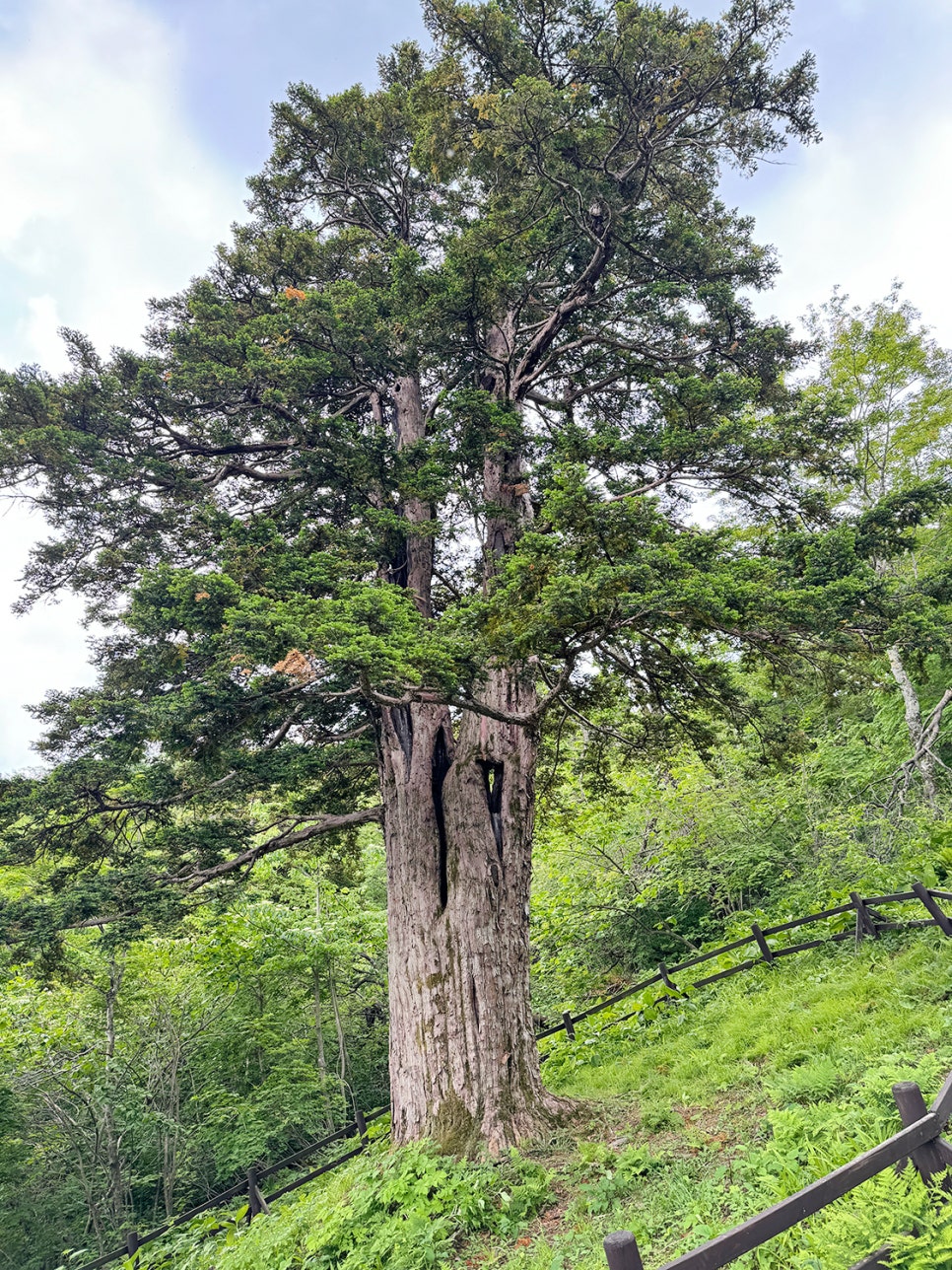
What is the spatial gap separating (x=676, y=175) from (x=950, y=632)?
6330 millimetres

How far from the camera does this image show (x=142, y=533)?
21.5ft

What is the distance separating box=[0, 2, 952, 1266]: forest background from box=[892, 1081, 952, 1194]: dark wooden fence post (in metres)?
5.04

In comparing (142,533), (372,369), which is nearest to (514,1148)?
(142,533)

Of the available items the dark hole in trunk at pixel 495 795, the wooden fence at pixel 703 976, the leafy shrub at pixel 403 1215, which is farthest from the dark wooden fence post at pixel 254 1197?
the dark hole in trunk at pixel 495 795

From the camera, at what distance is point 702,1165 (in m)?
3.87

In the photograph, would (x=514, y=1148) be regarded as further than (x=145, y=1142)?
No

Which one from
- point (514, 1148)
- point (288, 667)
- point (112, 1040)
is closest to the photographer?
point (288, 667)

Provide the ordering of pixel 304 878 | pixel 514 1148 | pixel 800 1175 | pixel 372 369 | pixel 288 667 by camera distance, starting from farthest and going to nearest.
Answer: pixel 304 878
pixel 372 369
pixel 514 1148
pixel 288 667
pixel 800 1175

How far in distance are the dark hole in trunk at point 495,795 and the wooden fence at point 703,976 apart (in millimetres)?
3237

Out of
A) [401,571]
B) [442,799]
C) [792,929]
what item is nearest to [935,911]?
[792,929]

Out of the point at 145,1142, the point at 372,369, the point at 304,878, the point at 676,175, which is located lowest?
the point at 145,1142

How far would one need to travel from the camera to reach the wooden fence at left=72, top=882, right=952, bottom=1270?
5891mm

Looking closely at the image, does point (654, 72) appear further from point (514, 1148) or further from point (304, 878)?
point (304, 878)

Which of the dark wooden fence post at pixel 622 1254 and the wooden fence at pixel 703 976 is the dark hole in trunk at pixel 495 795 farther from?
the dark wooden fence post at pixel 622 1254
